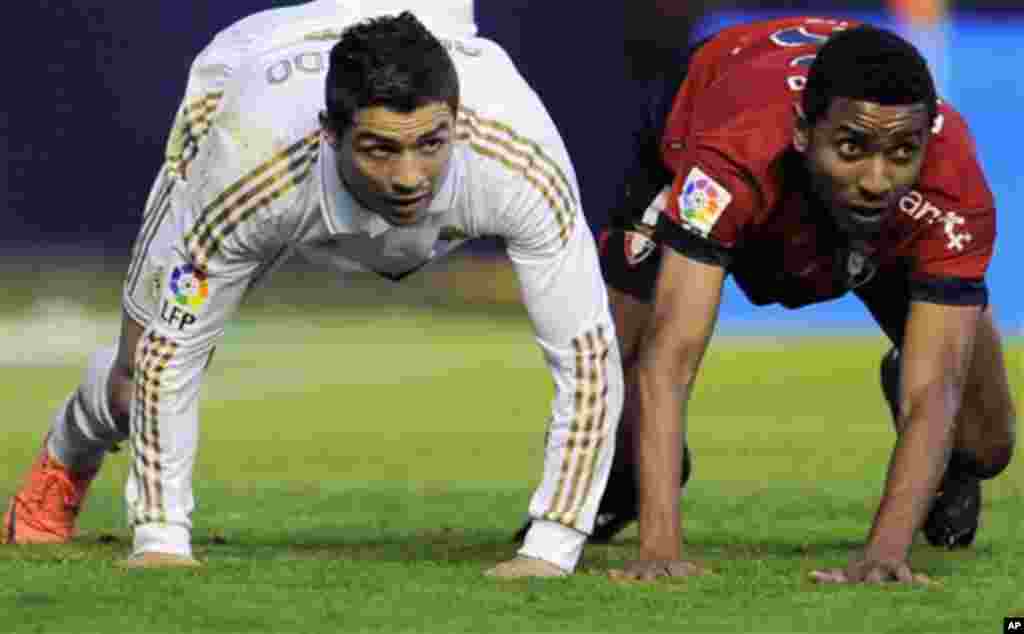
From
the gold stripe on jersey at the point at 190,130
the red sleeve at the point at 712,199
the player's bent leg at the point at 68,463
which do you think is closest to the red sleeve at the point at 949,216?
the red sleeve at the point at 712,199

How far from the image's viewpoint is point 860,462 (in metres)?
11.4

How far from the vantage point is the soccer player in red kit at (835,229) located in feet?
21.3

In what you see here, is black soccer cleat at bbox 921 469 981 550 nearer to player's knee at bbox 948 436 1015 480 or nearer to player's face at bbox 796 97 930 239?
player's knee at bbox 948 436 1015 480

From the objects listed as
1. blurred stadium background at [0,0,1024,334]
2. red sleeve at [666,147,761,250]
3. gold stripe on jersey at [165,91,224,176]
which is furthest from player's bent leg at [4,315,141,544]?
blurred stadium background at [0,0,1024,334]

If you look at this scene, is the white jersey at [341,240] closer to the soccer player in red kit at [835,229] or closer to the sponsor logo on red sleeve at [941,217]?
the soccer player in red kit at [835,229]

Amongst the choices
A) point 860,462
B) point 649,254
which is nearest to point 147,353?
point 649,254

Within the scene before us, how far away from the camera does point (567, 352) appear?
655cm

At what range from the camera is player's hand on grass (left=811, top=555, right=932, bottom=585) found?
650 centimetres

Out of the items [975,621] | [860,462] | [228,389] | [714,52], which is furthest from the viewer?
[228,389]

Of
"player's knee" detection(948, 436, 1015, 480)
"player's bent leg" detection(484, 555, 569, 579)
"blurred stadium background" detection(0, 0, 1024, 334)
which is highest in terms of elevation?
"player's bent leg" detection(484, 555, 569, 579)

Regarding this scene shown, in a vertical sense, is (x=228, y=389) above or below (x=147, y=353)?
below

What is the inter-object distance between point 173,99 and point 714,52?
11157 millimetres

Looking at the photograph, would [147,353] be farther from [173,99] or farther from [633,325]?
[173,99]

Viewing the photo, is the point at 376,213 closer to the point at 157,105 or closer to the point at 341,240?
the point at 341,240
